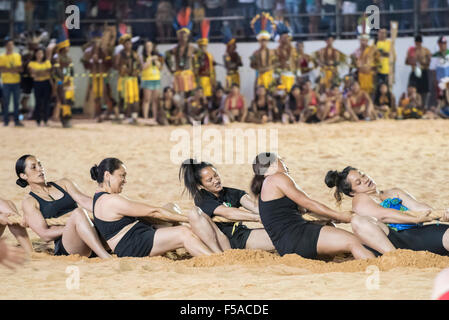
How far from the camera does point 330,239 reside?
5.23 metres

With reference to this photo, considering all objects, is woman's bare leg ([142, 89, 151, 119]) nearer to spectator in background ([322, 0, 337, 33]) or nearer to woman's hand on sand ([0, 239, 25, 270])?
spectator in background ([322, 0, 337, 33])

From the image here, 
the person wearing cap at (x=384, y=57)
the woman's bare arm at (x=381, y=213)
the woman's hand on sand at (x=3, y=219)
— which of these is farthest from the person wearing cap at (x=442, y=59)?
the woman's hand on sand at (x=3, y=219)

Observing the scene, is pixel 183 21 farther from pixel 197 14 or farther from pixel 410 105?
pixel 410 105

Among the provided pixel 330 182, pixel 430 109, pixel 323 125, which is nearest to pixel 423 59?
pixel 430 109

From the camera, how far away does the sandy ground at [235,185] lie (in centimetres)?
460

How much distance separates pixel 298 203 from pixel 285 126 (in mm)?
8285

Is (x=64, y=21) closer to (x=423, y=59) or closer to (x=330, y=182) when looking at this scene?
(x=423, y=59)

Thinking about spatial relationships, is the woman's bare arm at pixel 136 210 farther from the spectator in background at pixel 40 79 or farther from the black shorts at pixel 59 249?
the spectator in background at pixel 40 79

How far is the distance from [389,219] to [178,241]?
1.42 meters

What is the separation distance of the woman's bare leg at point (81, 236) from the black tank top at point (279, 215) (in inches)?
44.9

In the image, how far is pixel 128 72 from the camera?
14188 mm

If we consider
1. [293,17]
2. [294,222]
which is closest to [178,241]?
[294,222]

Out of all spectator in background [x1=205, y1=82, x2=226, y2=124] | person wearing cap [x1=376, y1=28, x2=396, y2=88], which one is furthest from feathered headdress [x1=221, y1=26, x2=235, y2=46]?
person wearing cap [x1=376, y1=28, x2=396, y2=88]

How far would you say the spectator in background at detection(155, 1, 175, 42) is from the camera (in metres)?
15.7
